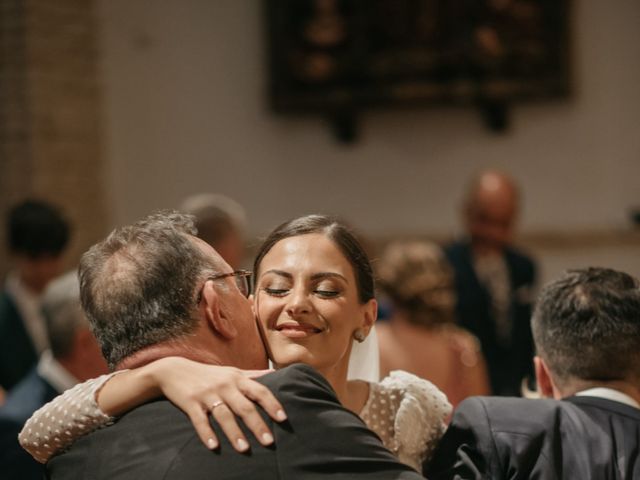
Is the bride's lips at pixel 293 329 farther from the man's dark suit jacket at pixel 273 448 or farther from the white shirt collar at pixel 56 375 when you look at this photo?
the white shirt collar at pixel 56 375

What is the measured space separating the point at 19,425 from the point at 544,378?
5.62ft

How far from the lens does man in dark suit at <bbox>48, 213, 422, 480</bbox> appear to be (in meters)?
2.26

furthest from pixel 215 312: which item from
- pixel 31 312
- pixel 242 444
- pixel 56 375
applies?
pixel 31 312

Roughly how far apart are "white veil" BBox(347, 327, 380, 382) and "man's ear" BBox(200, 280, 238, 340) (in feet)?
2.22

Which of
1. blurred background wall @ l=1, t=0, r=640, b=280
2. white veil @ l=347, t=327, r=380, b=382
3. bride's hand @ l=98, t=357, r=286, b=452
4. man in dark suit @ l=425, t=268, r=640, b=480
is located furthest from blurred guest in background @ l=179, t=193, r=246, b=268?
bride's hand @ l=98, t=357, r=286, b=452

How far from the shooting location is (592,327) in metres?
2.85

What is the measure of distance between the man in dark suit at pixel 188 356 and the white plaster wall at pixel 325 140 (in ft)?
17.3

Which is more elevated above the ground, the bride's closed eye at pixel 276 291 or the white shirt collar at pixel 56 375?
the bride's closed eye at pixel 276 291

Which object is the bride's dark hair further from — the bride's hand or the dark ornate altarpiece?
the dark ornate altarpiece

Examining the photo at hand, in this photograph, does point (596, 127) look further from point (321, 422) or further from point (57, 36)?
point (321, 422)

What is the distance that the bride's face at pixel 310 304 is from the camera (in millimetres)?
2781

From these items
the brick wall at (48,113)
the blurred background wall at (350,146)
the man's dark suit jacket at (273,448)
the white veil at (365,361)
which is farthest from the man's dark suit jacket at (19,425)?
the blurred background wall at (350,146)

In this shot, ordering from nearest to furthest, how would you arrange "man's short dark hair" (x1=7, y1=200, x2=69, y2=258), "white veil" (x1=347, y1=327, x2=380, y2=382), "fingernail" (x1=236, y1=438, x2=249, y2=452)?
"fingernail" (x1=236, y1=438, x2=249, y2=452), "white veil" (x1=347, y1=327, x2=380, y2=382), "man's short dark hair" (x1=7, y1=200, x2=69, y2=258)

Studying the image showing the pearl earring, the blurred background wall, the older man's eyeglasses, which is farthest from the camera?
the blurred background wall
